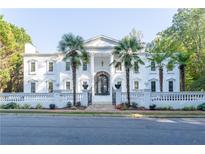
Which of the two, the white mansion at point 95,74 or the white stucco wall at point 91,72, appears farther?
the white stucco wall at point 91,72

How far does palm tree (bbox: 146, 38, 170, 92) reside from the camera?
32359mm

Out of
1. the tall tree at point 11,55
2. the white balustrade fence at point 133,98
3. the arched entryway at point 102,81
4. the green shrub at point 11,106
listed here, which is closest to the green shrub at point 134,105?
the white balustrade fence at point 133,98

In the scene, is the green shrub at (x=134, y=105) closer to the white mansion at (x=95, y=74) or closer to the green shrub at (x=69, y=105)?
the green shrub at (x=69, y=105)

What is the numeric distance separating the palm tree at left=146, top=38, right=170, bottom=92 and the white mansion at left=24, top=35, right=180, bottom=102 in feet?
8.36

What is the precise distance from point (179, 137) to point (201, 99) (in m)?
14.8

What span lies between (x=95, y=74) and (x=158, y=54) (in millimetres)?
9331

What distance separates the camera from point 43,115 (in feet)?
64.7

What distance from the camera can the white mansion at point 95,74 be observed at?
38.6m

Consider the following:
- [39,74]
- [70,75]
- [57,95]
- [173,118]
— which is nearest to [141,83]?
[70,75]

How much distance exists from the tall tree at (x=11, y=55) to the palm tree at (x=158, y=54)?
19.2 metres

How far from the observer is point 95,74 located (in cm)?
3888

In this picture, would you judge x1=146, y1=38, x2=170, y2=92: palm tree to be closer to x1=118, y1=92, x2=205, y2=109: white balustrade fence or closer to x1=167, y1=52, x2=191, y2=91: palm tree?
x1=167, y1=52, x2=191, y2=91: palm tree
